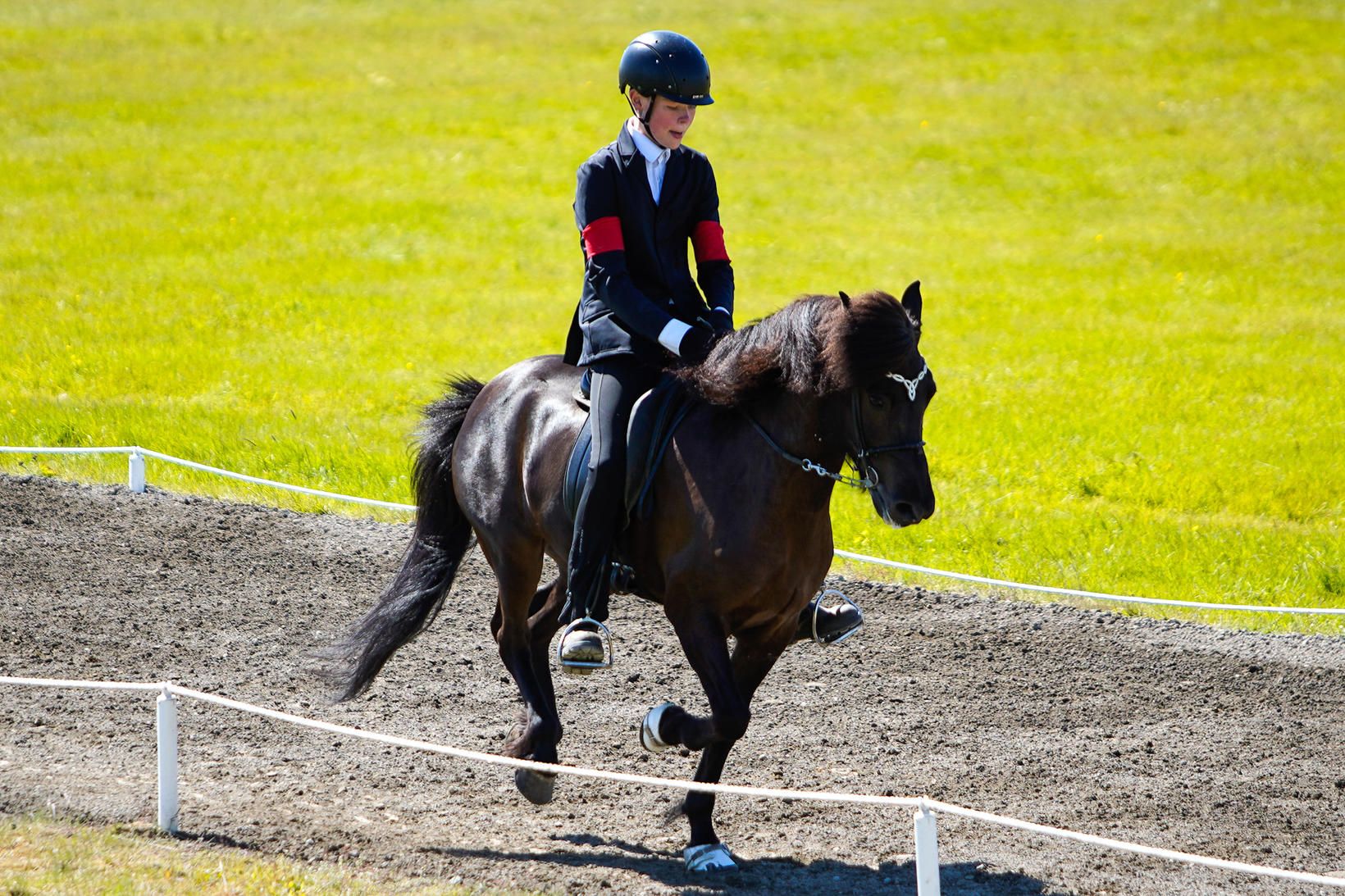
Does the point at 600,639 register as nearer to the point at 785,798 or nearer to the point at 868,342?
the point at 785,798

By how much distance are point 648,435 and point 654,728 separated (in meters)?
1.19

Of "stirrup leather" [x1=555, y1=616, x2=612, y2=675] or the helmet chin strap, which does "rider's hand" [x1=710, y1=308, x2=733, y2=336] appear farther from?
"stirrup leather" [x1=555, y1=616, x2=612, y2=675]

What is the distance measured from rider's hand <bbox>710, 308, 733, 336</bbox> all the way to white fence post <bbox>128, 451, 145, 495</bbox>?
6.49 m

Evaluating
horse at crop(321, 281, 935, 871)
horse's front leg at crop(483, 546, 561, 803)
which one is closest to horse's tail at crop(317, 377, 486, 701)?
horse's front leg at crop(483, 546, 561, 803)

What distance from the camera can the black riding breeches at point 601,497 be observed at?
6258mm

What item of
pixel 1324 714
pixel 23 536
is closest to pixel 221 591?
pixel 23 536

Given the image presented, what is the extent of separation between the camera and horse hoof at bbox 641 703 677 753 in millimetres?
6172

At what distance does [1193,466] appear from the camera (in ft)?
43.8

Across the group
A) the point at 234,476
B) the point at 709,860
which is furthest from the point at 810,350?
the point at 234,476

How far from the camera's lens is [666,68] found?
20.5 ft

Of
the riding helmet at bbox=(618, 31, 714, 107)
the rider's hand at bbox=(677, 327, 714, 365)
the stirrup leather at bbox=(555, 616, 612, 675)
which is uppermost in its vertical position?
the riding helmet at bbox=(618, 31, 714, 107)

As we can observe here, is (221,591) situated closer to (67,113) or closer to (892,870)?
(892,870)

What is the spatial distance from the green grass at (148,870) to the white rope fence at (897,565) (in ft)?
16.1

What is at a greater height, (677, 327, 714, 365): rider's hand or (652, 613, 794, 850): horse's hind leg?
(677, 327, 714, 365): rider's hand
